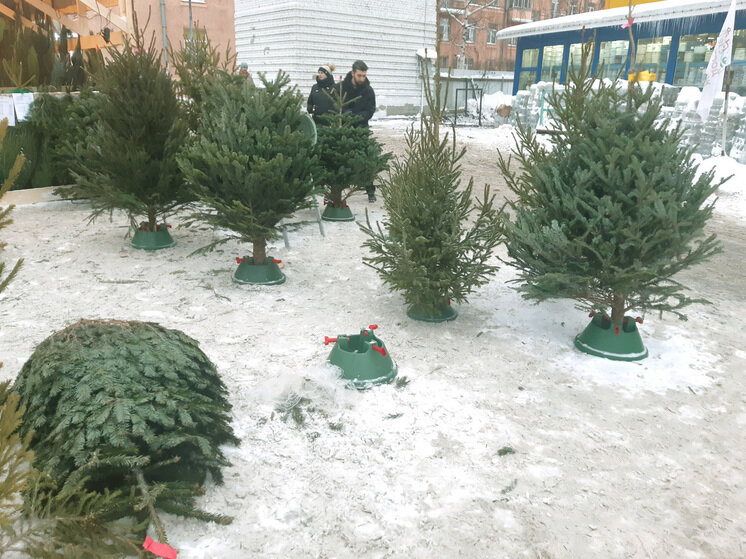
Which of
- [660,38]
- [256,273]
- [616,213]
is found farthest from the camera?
[660,38]

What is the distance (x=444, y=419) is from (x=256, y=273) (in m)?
2.92

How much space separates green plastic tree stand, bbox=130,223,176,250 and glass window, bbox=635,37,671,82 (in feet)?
61.6

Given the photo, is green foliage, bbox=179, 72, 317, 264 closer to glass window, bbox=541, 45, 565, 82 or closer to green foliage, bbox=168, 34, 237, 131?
green foliage, bbox=168, 34, 237, 131

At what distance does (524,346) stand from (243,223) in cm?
270

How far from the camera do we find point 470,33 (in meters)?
38.1

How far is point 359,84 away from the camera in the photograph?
358 inches

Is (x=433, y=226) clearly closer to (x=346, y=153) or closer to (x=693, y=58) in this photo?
(x=346, y=153)

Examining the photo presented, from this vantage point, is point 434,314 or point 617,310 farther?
point 434,314

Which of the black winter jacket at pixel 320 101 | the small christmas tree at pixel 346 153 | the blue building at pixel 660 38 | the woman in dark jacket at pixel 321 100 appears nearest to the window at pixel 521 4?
the blue building at pixel 660 38

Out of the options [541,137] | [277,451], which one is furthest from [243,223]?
[541,137]

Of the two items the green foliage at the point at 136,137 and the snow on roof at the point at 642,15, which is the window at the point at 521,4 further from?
the green foliage at the point at 136,137

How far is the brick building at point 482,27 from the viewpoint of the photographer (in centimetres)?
3684

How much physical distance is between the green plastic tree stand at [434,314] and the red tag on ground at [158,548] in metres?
2.99

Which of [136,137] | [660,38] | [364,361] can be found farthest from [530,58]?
[364,361]
